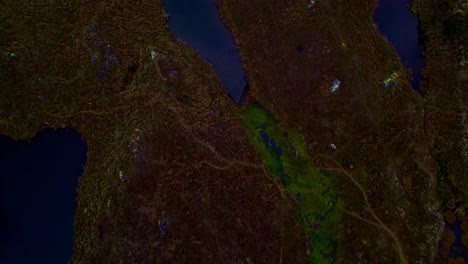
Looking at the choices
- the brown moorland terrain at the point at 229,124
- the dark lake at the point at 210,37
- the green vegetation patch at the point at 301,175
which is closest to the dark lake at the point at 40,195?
the brown moorland terrain at the point at 229,124

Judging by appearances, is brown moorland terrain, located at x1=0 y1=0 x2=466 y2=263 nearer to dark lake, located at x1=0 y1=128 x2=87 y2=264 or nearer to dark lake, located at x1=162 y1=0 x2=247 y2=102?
dark lake, located at x1=162 y1=0 x2=247 y2=102

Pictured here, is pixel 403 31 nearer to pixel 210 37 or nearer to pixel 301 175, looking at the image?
pixel 301 175

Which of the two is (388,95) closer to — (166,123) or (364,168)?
(364,168)

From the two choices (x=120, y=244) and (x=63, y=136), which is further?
(x=63, y=136)

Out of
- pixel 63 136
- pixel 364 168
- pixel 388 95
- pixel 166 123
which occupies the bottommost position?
pixel 63 136

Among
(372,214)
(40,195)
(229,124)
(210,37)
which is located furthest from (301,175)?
(40,195)

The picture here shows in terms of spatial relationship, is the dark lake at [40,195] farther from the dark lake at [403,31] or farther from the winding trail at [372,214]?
the dark lake at [403,31]

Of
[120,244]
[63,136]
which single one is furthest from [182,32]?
[120,244]
